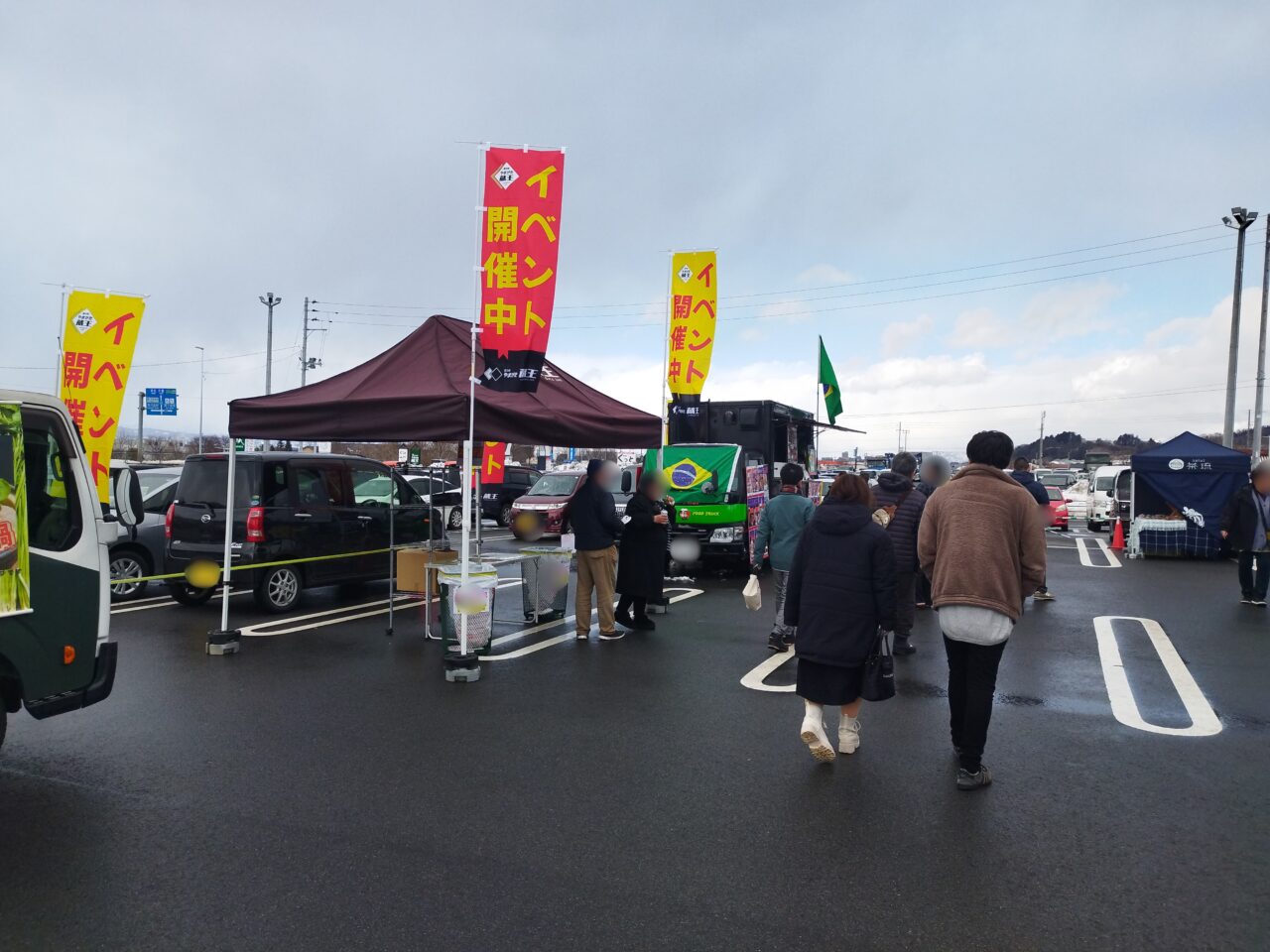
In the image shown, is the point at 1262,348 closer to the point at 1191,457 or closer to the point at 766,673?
the point at 1191,457

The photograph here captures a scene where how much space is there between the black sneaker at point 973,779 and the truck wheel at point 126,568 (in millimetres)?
10096

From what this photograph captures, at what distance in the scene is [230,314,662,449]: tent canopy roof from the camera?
23.8ft

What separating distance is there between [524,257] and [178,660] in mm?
4736

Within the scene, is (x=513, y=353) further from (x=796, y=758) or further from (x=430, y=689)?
(x=796, y=758)

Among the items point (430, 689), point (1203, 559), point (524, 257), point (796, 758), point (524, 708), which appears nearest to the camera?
point (796, 758)

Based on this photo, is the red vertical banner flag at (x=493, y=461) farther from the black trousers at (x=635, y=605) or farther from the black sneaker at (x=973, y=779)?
the black sneaker at (x=973, y=779)

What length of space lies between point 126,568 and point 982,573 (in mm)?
10603

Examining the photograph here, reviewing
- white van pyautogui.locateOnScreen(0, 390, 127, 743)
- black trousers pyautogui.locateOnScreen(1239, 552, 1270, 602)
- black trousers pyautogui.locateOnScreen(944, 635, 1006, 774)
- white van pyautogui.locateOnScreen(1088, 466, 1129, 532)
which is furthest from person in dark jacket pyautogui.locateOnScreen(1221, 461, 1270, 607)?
white van pyautogui.locateOnScreen(1088, 466, 1129, 532)

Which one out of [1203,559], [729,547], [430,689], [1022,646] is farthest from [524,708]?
[1203,559]

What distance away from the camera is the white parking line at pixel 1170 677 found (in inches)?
231

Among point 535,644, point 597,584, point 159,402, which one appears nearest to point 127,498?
point 535,644

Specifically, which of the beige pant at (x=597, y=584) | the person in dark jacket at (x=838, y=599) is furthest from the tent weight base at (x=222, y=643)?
the person in dark jacket at (x=838, y=599)

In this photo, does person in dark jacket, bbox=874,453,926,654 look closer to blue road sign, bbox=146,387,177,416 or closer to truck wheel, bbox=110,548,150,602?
truck wheel, bbox=110,548,150,602

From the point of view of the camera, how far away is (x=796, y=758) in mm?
5199
